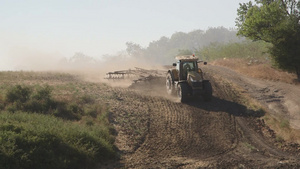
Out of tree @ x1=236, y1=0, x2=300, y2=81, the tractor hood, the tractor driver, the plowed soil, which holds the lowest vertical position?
the plowed soil

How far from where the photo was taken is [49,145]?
996 cm

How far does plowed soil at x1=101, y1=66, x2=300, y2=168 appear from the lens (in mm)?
11289

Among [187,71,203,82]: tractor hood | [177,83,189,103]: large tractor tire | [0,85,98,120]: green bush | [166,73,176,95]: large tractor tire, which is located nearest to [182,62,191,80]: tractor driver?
[187,71,203,82]: tractor hood

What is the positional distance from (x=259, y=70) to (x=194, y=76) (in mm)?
13447

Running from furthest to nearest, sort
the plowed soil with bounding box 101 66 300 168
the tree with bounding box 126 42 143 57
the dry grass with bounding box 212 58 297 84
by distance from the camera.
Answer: the tree with bounding box 126 42 143 57
the dry grass with bounding box 212 58 297 84
the plowed soil with bounding box 101 66 300 168

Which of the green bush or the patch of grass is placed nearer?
the patch of grass

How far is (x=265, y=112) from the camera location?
58.3ft

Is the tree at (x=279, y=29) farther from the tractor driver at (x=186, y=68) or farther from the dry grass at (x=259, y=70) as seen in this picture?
the tractor driver at (x=186, y=68)

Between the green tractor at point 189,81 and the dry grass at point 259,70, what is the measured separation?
10.2m

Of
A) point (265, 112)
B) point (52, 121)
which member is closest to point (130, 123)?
point (52, 121)

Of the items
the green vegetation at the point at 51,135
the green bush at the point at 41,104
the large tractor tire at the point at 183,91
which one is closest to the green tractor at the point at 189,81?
the large tractor tire at the point at 183,91

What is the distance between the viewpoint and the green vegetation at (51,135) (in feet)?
30.3

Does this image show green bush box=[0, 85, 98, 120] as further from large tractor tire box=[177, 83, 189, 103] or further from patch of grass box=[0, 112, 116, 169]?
large tractor tire box=[177, 83, 189, 103]

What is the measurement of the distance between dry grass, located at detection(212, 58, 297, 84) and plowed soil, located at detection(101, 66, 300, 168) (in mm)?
6099
